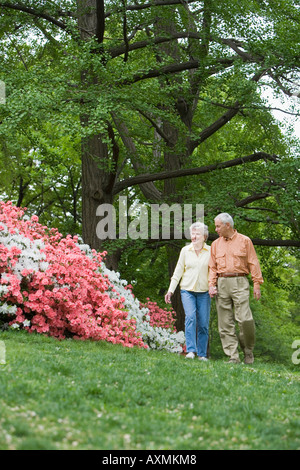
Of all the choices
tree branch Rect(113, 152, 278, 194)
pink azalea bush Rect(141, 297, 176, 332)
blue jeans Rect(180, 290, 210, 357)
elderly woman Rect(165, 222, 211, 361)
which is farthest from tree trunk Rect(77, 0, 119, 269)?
blue jeans Rect(180, 290, 210, 357)

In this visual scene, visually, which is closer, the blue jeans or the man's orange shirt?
the man's orange shirt

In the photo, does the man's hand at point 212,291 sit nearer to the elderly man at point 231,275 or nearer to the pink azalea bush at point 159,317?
the elderly man at point 231,275

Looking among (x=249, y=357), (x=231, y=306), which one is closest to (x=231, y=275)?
(x=231, y=306)

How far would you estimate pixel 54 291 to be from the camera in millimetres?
8953

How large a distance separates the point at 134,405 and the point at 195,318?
3.78 m

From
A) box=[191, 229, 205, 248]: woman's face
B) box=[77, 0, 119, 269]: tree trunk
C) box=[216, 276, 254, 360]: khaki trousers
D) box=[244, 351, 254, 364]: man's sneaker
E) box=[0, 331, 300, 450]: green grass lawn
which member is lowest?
box=[244, 351, 254, 364]: man's sneaker

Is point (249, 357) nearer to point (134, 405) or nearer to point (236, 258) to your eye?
point (236, 258)

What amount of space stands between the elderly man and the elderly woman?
0.63 feet

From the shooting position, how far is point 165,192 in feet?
56.3

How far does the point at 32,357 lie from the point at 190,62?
10.9 meters

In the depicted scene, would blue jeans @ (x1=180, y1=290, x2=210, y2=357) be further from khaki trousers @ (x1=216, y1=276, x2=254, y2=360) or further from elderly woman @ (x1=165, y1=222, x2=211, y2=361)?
khaki trousers @ (x1=216, y1=276, x2=254, y2=360)

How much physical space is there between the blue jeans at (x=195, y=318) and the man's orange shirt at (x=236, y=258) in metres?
0.35

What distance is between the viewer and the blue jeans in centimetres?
852
